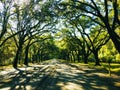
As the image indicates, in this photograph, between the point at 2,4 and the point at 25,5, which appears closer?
the point at 2,4

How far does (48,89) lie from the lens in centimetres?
1390

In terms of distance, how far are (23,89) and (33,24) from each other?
1510 inches

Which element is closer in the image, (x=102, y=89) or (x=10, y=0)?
(x=102, y=89)

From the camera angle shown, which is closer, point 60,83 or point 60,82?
point 60,83

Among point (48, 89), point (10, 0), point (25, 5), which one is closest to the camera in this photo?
point (48, 89)

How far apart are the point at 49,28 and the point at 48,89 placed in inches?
1645

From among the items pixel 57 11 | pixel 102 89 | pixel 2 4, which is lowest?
pixel 102 89

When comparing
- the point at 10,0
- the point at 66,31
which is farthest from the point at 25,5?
the point at 66,31

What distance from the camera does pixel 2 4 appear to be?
126 ft

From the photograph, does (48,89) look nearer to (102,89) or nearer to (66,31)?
(102,89)

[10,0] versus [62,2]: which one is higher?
[10,0]

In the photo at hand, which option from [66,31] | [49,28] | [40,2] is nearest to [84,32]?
[49,28]

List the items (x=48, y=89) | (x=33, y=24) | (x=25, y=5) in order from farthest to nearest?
1. (x=33, y=24)
2. (x=25, y=5)
3. (x=48, y=89)

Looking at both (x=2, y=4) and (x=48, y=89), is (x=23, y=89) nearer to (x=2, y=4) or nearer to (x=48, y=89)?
(x=48, y=89)
